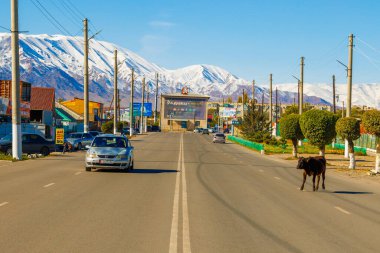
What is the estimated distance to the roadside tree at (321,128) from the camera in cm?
3895

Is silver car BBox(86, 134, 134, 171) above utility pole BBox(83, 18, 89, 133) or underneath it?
underneath

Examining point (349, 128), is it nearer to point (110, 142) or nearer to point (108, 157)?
point (110, 142)

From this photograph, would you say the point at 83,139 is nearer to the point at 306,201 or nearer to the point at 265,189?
the point at 265,189

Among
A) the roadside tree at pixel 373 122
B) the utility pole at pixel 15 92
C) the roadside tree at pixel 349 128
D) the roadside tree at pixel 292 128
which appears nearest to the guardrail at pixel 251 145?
the roadside tree at pixel 292 128

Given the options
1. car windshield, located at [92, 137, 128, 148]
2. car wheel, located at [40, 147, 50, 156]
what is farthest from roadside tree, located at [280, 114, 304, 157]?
car windshield, located at [92, 137, 128, 148]

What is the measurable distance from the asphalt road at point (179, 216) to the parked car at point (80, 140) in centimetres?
2931

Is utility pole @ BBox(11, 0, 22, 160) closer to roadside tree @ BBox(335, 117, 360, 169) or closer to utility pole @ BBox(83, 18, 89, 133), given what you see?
roadside tree @ BBox(335, 117, 360, 169)

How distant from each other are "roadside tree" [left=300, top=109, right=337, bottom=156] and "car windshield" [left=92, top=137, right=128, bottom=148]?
53.0 feet

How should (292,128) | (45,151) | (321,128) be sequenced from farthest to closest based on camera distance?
(292,128)
(45,151)
(321,128)

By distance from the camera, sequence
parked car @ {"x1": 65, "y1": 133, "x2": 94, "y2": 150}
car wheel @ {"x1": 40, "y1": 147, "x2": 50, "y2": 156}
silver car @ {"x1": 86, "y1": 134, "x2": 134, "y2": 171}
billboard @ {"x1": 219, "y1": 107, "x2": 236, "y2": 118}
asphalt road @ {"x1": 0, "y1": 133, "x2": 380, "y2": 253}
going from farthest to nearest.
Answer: billboard @ {"x1": 219, "y1": 107, "x2": 236, "y2": 118} → parked car @ {"x1": 65, "y1": 133, "x2": 94, "y2": 150} → car wheel @ {"x1": 40, "y1": 147, "x2": 50, "y2": 156} → silver car @ {"x1": 86, "y1": 134, "x2": 134, "y2": 171} → asphalt road @ {"x1": 0, "y1": 133, "x2": 380, "y2": 253}

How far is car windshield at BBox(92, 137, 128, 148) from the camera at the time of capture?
26.3 metres

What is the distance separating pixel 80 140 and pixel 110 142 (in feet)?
86.1

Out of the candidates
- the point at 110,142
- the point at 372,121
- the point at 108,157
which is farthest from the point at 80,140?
the point at 372,121

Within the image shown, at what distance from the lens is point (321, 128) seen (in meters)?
39.0
